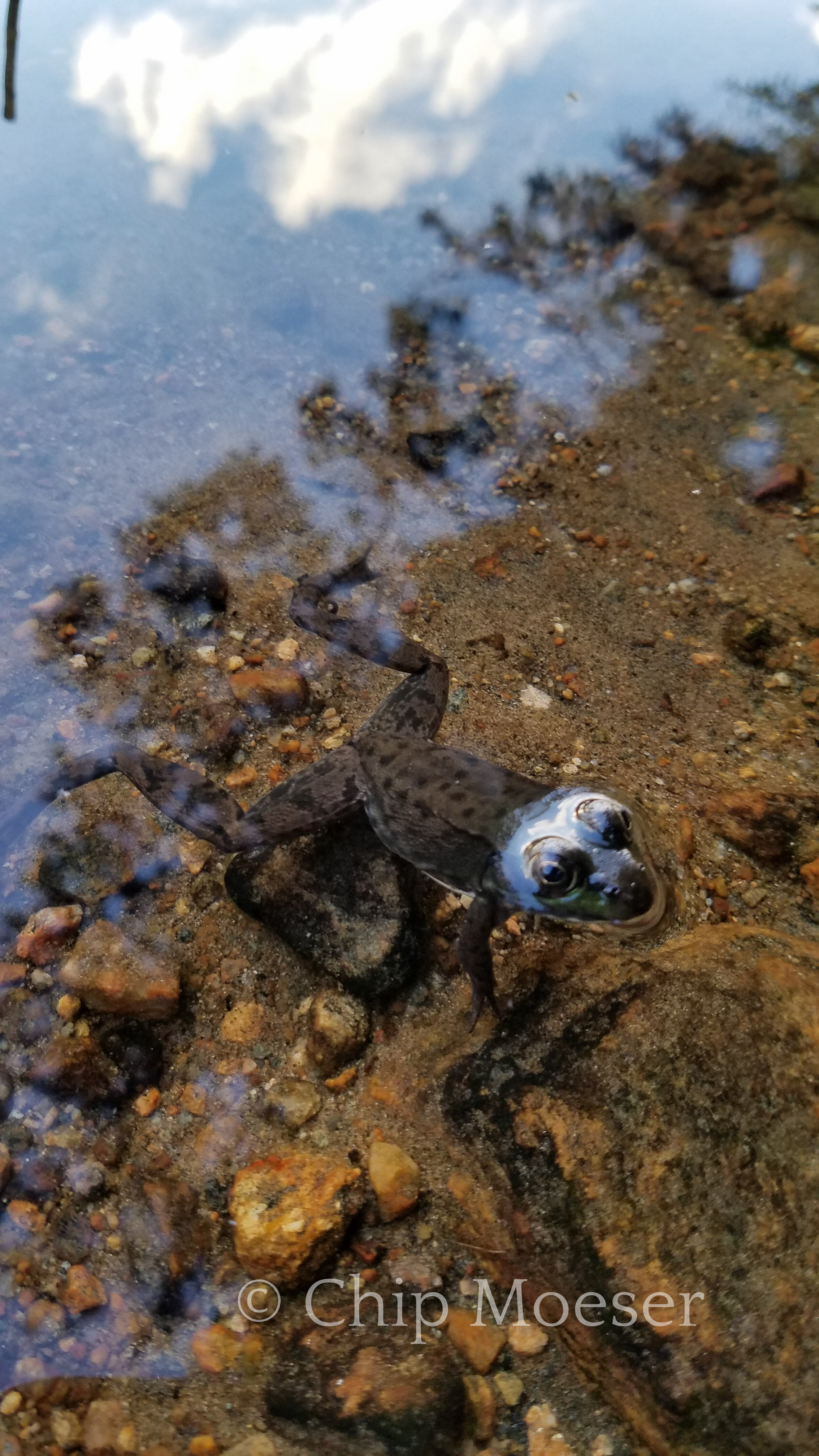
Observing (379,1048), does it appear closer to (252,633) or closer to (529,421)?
(252,633)

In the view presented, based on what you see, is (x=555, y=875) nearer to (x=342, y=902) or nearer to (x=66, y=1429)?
(x=342, y=902)

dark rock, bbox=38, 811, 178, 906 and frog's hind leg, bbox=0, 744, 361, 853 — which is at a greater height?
frog's hind leg, bbox=0, 744, 361, 853

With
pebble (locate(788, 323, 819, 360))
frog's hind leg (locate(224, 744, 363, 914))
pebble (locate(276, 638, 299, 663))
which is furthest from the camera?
A: pebble (locate(788, 323, 819, 360))

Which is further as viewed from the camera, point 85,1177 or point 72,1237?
point 85,1177

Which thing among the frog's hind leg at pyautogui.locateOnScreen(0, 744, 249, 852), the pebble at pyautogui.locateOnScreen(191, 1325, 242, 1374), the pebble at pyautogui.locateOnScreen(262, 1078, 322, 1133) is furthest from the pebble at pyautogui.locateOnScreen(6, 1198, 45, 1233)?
the frog's hind leg at pyautogui.locateOnScreen(0, 744, 249, 852)

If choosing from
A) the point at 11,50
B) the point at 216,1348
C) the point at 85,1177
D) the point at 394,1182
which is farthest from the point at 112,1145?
the point at 11,50

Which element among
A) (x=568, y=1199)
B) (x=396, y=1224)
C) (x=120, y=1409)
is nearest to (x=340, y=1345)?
(x=396, y=1224)

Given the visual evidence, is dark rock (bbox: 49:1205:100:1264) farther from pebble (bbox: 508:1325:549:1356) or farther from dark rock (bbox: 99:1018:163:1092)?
pebble (bbox: 508:1325:549:1356)

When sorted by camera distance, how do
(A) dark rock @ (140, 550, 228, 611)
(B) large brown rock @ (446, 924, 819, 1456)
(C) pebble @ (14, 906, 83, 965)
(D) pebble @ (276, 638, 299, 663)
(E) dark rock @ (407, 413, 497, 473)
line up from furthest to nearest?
(E) dark rock @ (407, 413, 497, 473)
(A) dark rock @ (140, 550, 228, 611)
(D) pebble @ (276, 638, 299, 663)
(C) pebble @ (14, 906, 83, 965)
(B) large brown rock @ (446, 924, 819, 1456)
